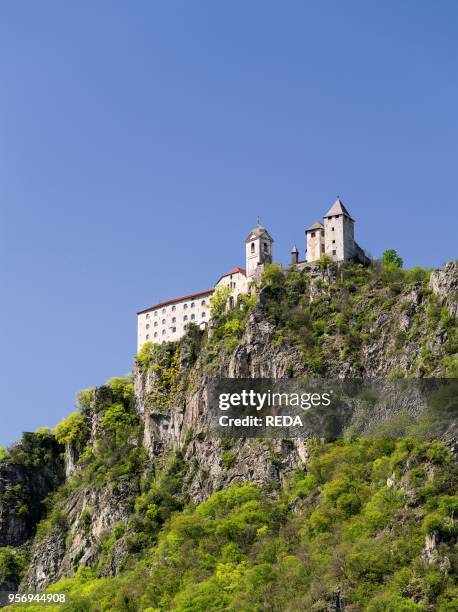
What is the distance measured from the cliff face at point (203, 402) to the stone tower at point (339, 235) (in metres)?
2.70

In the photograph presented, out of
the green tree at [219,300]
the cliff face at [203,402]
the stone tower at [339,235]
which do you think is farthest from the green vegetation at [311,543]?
the stone tower at [339,235]

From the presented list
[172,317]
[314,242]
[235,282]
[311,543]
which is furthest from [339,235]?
[311,543]

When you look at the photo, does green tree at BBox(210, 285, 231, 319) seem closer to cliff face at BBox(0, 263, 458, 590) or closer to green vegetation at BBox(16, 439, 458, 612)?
cliff face at BBox(0, 263, 458, 590)

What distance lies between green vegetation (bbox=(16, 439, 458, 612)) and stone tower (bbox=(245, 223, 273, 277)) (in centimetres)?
2276

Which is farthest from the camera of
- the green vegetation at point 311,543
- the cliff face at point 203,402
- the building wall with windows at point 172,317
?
the building wall with windows at point 172,317

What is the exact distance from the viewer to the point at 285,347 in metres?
122

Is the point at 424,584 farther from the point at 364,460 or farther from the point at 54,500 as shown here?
the point at 54,500

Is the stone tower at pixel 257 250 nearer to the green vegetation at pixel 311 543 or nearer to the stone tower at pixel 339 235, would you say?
the stone tower at pixel 339 235

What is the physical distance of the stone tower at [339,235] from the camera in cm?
12888

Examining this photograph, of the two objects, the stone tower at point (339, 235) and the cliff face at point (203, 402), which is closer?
the cliff face at point (203, 402)

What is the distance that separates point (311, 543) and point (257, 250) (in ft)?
126

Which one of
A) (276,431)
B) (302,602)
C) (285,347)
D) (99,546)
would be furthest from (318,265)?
(302,602)

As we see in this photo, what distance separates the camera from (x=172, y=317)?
454ft

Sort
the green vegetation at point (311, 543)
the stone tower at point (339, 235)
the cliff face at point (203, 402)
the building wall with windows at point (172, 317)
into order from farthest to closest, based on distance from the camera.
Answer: the building wall with windows at point (172, 317), the stone tower at point (339, 235), the cliff face at point (203, 402), the green vegetation at point (311, 543)
